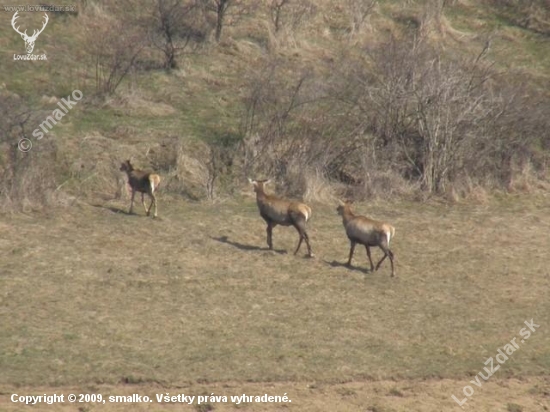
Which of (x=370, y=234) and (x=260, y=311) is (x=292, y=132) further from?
(x=260, y=311)

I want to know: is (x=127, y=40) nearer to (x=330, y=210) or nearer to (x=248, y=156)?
(x=248, y=156)

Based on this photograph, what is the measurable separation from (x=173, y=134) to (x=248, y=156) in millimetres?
2196

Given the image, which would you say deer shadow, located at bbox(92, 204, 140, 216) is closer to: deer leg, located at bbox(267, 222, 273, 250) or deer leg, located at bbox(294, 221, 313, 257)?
deer leg, located at bbox(267, 222, 273, 250)

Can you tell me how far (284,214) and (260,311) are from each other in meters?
3.37

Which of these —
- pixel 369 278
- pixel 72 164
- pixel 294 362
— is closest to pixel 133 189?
pixel 72 164

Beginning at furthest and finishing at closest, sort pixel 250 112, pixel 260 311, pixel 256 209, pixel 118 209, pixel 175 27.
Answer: pixel 175 27
pixel 250 112
pixel 256 209
pixel 118 209
pixel 260 311

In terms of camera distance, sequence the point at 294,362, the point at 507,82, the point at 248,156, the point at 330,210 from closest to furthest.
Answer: the point at 294,362
the point at 330,210
the point at 248,156
the point at 507,82

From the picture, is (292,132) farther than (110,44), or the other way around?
(110,44)

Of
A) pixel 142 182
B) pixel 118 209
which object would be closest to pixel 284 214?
pixel 142 182

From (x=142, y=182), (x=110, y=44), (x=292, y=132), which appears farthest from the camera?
(x=110, y=44)

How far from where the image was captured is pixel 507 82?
1235 inches

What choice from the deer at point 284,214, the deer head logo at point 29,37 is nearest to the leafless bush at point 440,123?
the deer at point 284,214

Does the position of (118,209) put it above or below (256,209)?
below

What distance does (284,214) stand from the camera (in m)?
19.7
